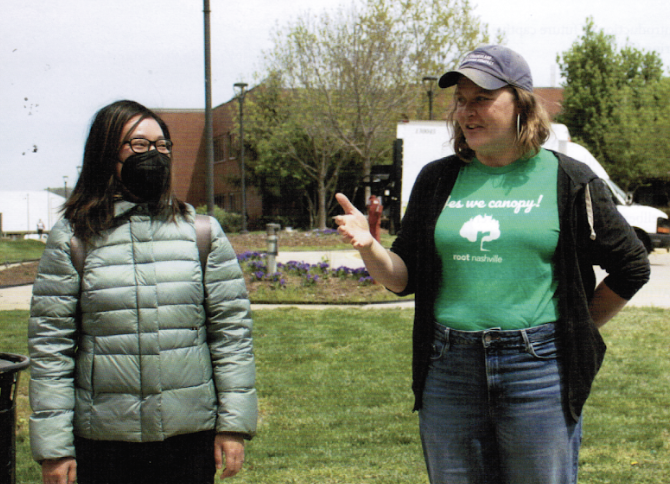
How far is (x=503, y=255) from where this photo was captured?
6.93 feet

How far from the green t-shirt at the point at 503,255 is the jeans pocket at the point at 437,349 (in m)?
0.07

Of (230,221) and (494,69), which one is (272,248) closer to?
(494,69)

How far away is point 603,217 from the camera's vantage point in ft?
7.01

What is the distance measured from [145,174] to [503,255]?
1.24 m

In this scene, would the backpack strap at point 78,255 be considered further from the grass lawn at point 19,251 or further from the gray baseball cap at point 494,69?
the grass lawn at point 19,251

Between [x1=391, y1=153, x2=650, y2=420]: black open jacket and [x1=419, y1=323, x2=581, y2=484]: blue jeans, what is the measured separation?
67mm

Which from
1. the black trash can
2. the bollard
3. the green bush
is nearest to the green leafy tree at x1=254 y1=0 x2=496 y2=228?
the green bush

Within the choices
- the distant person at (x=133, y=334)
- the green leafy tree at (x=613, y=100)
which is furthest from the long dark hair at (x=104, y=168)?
the green leafy tree at (x=613, y=100)

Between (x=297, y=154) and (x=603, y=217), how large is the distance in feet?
108

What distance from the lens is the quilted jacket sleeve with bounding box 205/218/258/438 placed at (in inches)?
91.7

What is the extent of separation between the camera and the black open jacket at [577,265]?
2113 mm

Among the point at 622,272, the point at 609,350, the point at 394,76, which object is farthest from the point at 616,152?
the point at 622,272

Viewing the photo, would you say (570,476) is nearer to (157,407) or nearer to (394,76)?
(157,407)

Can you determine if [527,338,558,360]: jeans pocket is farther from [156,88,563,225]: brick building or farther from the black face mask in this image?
[156,88,563,225]: brick building
